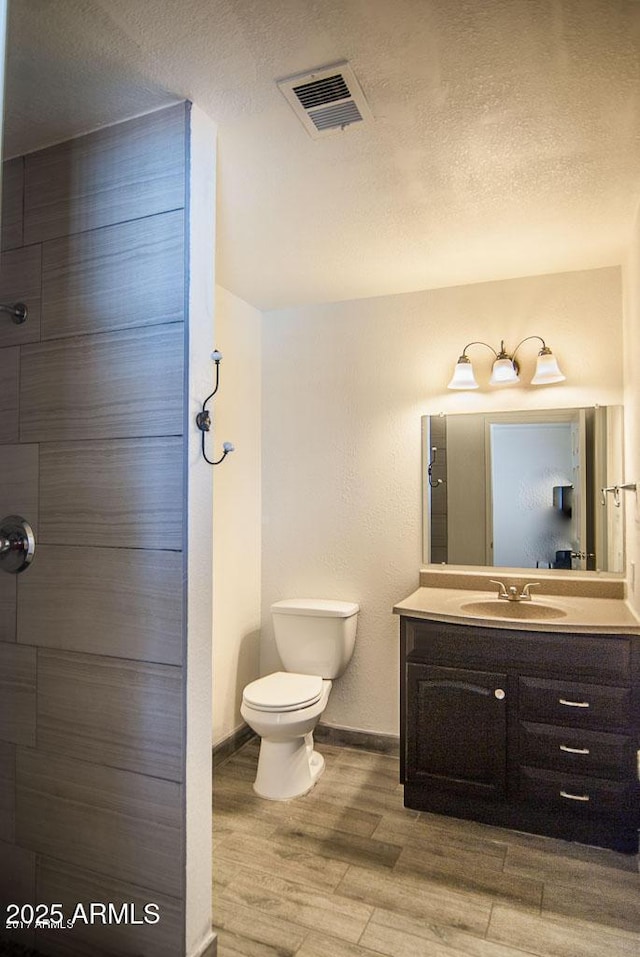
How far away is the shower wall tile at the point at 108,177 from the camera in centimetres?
161

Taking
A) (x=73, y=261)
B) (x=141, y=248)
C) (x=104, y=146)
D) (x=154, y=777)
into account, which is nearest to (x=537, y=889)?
(x=154, y=777)

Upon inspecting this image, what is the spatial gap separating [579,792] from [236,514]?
196 cm

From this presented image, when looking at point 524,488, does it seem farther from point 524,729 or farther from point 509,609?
point 524,729

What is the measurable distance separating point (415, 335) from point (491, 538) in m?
1.13

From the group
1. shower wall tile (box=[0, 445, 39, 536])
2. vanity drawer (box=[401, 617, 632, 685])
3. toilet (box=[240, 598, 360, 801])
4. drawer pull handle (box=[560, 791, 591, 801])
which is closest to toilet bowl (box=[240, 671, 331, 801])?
toilet (box=[240, 598, 360, 801])

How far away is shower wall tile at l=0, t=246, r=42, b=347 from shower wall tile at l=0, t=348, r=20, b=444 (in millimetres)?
43

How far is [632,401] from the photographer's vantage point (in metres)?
2.41

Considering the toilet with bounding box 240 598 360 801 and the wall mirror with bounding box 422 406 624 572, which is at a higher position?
the wall mirror with bounding box 422 406 624 572

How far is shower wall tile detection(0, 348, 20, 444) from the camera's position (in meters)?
1.80

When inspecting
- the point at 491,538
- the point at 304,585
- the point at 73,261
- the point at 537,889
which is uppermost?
the point at 73,261

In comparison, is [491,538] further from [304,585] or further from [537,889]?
[537,889]

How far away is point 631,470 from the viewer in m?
2.45

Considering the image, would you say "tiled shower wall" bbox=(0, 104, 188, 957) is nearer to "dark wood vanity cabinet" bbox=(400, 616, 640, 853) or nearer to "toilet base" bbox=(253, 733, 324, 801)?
"toilet base" bbox=(253, 733, 324, 801)

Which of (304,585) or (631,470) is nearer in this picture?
(631,470)
